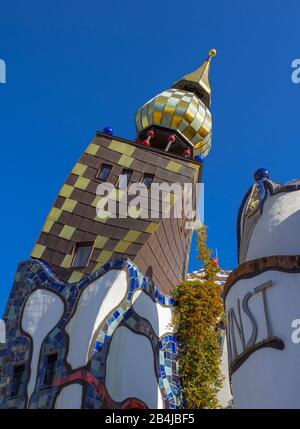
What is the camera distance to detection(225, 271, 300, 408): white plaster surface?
557 cm

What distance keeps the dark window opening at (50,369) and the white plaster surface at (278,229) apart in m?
2.79

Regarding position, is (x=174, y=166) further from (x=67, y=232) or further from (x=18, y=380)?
(x=18, y=380)

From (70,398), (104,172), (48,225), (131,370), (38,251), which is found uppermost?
(104,172)

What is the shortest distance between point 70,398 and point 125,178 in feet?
12.2

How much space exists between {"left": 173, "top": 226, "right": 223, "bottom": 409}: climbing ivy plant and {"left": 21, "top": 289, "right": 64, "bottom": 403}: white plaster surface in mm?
1724

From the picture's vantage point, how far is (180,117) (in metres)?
13.4

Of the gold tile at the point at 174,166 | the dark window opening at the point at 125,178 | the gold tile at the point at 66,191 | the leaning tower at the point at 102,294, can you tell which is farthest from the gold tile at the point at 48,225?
the gold tile at the point at 174,166

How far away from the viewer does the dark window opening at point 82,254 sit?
880cm

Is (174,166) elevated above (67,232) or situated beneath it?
elevated above

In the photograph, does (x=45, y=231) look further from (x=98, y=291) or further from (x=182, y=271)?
(x=182, y=271)

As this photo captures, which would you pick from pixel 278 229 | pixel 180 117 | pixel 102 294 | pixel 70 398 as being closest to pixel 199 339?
pixel 102 294

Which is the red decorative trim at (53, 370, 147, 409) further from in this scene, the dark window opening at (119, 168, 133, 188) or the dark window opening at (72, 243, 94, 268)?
the dark window opening at (119, 168, 133, 188)

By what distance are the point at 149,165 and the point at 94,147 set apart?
96cm

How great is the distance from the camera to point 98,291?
813 centimetres
